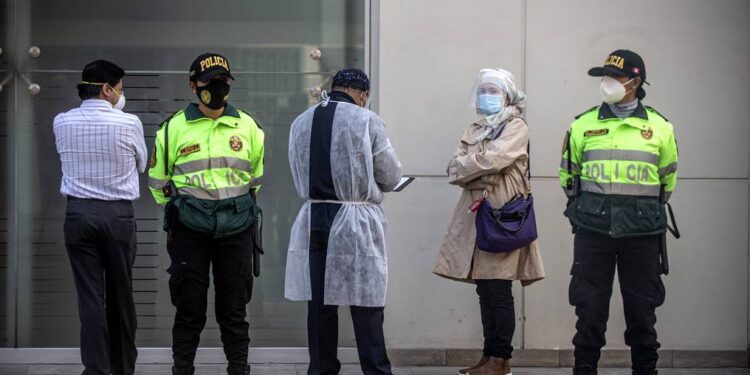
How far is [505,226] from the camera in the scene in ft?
23.4

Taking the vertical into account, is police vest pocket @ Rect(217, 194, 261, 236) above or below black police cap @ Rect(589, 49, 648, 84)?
below

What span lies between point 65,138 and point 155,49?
1759 millimetres

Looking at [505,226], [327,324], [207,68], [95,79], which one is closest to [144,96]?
[95,79]

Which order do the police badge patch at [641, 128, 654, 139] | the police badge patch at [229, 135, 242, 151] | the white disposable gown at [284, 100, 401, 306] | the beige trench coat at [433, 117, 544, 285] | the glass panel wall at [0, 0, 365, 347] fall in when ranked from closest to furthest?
the white disposable gown at [284, 100, 401, 306] → the police badge patch at [229, 135, 242, 151] → the police badge patch at [641, 128, 654, 139] → the beige trench coat at [433, 117, 544, 285] → the glass panel wall at [0, 0, 365, 347]

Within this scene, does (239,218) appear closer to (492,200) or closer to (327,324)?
(327,324)

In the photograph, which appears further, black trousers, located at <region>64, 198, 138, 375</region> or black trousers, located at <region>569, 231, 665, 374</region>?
black trousers, located at <region>569, 231, 665, 374</region>

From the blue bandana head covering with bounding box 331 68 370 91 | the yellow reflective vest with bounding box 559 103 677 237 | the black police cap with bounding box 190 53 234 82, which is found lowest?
the yellow reflective vest with bounding box 559 103 677 237

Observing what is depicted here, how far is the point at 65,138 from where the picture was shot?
651cm

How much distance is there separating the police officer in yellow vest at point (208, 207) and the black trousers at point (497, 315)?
5.18 ft

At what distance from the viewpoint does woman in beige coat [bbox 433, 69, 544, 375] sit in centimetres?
720

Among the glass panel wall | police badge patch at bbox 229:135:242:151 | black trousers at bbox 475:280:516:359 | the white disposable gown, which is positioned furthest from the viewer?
the glass panel wall

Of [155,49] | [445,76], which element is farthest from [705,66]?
[155,49]

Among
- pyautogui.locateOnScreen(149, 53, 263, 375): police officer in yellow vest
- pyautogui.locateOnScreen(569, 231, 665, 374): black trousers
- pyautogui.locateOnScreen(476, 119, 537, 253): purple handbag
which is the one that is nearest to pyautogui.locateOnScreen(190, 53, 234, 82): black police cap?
pyautogui.locateOnScreen(149, 53, 263, 375): police officer in yellow vest

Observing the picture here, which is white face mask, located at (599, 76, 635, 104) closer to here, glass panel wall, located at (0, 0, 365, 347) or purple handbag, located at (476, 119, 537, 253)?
purple handbag, located at (476, 119, 537, 253)
